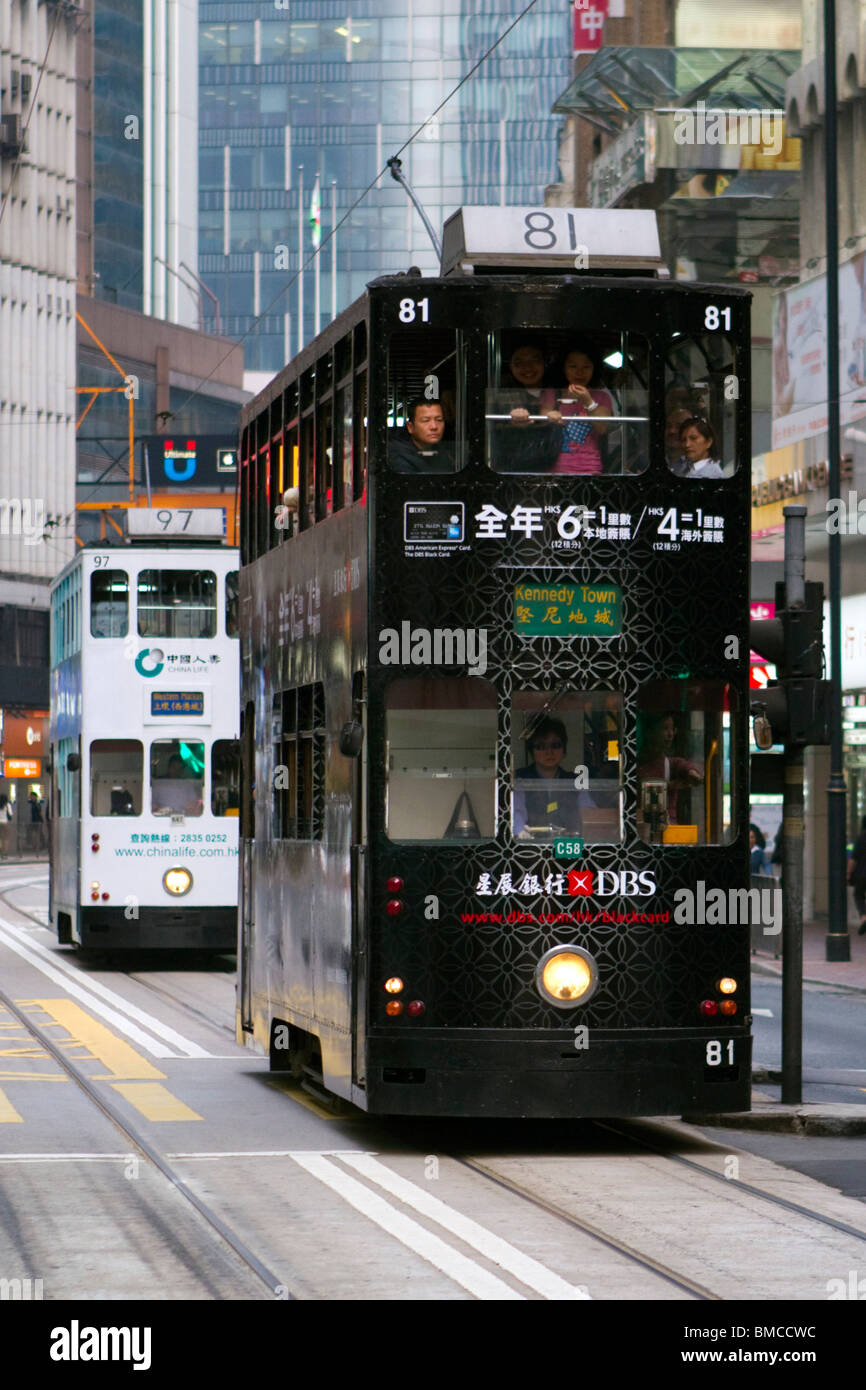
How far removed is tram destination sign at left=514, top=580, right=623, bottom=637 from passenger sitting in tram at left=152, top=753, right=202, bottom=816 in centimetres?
1382

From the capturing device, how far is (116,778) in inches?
991

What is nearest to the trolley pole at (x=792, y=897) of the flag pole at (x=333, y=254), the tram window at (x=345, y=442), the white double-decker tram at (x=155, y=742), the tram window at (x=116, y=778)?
the tram window at (x=345, y=442)

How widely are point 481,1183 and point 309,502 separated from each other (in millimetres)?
4211

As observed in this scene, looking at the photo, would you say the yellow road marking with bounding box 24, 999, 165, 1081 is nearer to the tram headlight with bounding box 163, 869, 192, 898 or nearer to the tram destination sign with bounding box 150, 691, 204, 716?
the tram headlight with bounding box 163, 869, 192, 898

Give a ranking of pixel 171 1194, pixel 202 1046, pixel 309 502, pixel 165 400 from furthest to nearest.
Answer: pixel 165 400, pixel 202 1046, pixel 309 502, pixel 171 1194

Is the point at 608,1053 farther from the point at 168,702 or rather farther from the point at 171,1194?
the point at 168,702

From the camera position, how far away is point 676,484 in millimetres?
11852

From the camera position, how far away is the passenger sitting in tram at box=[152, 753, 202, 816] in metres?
25.1

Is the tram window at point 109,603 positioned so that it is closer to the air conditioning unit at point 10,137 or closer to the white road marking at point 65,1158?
the white road marking at point 65,1158

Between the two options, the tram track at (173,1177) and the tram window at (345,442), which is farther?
the tram window at (345,442)

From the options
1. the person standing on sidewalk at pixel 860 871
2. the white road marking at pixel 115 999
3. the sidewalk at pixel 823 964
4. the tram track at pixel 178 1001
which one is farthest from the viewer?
the person standing on sidewalk at pixel 860 871

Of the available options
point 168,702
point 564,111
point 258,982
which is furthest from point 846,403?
point 258,982

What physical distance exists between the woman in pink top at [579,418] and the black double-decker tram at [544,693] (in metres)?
0.01

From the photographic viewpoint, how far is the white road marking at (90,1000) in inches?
685
